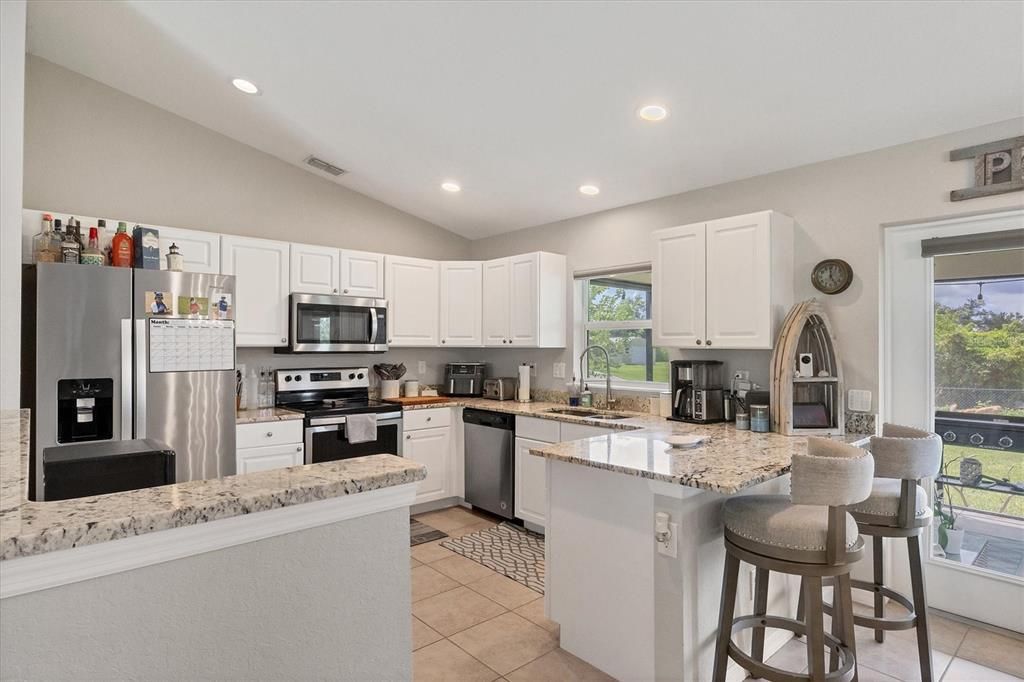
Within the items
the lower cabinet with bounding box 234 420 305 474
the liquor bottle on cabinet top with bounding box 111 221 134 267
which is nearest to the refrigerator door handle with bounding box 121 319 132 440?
the liquor bottle on cabinet top with bounding box 111 221 134 267

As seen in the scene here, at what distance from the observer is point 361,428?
3980 millimetres

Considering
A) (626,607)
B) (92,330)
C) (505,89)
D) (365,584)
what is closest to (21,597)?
(365,584)

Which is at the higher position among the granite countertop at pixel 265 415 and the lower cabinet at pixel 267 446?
the granite countertop at pixel 265 415

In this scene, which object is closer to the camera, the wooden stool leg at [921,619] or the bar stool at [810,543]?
the bar stool at [810,543]

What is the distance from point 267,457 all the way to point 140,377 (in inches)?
37.4

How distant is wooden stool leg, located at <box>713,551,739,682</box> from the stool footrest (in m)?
0.03

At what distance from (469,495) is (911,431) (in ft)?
10.3

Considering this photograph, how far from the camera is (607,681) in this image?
223 cm

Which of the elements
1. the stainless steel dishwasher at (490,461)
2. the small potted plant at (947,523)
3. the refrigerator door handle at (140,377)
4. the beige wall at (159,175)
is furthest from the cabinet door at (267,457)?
the small potted plant at (947,523)

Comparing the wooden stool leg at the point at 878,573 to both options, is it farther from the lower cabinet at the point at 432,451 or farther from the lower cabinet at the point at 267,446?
the lower cabinet at the point at 267,446

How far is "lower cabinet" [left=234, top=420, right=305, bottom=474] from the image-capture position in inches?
137

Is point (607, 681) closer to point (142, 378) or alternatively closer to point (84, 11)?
point (142, 378)

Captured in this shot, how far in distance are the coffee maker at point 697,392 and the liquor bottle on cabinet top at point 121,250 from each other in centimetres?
332

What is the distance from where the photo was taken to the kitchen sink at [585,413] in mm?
3882
